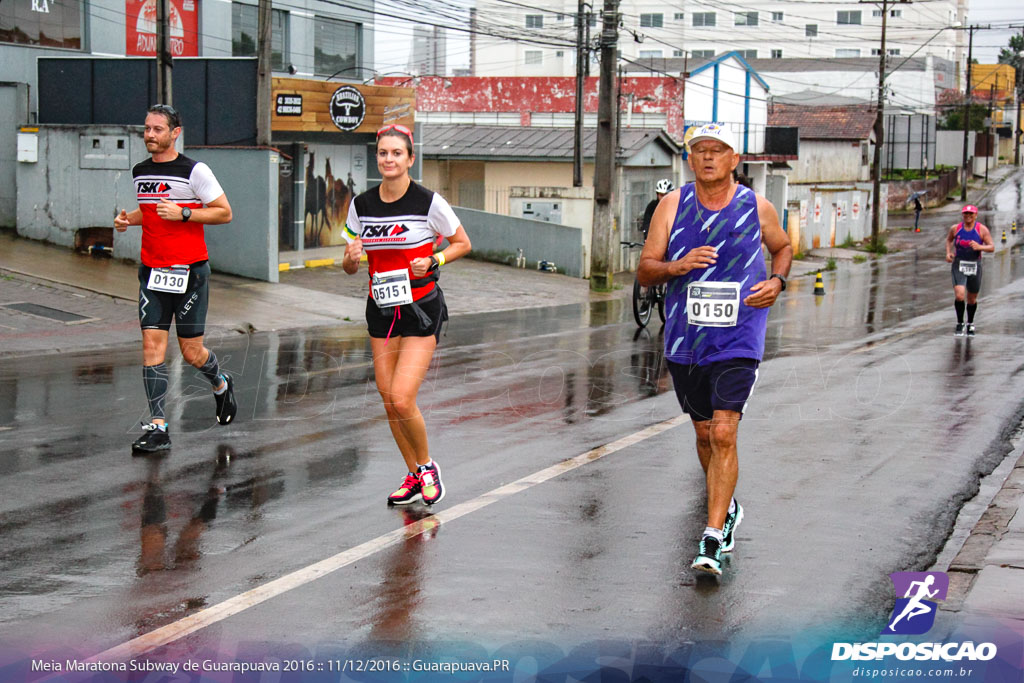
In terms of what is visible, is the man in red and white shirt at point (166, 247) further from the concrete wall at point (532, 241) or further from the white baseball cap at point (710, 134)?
the concrete wall at point (532, 241)

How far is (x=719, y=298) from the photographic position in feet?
20.1

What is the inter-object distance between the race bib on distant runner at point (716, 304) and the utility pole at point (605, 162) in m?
20.2

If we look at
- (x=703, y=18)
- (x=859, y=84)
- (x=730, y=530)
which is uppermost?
(x=703, y=18)

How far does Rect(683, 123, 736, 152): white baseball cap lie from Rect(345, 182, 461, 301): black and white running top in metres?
1.53

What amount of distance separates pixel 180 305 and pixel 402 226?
7.92 ft

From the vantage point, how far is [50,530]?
21.2 feet

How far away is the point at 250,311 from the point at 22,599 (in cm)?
1408

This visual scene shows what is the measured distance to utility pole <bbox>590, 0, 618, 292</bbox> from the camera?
2628 centimetres

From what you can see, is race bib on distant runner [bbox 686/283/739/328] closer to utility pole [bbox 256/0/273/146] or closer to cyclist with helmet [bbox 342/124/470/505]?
cyclist with helmet [bbox 342/124/470/505]

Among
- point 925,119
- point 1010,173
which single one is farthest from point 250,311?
point 1010,173

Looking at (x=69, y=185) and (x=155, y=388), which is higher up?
(x=69, y=185)

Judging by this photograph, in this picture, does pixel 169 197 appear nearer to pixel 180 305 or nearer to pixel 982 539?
pixel 180 305

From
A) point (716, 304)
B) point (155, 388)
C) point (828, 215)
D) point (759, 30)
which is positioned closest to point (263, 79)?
point (155, 388)

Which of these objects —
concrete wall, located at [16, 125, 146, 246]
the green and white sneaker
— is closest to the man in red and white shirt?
the green and white sneaker
